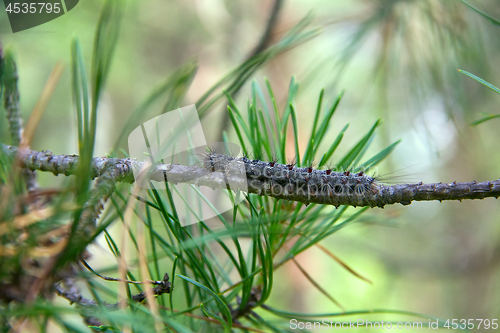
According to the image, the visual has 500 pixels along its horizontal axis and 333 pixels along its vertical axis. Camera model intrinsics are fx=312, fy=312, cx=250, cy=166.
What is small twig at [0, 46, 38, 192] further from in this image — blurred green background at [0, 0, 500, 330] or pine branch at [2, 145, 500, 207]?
blurred green background at [0, 0, 500, 330]

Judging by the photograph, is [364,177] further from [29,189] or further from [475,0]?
[475,0]

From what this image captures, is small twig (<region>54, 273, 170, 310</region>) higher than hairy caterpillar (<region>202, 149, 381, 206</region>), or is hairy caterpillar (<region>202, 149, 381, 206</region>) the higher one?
hairy caterpillar (<region>202, 149, 381, 206</region>)

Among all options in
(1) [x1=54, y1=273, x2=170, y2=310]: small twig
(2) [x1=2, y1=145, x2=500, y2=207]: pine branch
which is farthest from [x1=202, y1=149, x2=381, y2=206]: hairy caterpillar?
(1) [x1=54, y1=273, x2=170, y2=310]: small twig

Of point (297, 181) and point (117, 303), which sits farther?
point (297, 181)

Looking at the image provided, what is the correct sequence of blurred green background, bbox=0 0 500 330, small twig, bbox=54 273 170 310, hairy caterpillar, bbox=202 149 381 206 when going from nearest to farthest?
small twig, bbox=54 273 170 310
hairy caterpillar, bbox=202 149 381 206
blurred green background, bbox=0 0 500 330

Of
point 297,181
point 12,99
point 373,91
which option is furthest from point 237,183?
point 373,91

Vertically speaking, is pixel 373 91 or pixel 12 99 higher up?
pixel 373 91

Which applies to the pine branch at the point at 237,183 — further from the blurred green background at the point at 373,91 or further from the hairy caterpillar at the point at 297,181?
the blurred green background at the point at 373,91

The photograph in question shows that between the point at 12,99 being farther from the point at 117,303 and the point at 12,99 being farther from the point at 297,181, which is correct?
the point at 297,181

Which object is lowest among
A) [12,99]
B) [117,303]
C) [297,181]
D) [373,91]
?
[117,303]
